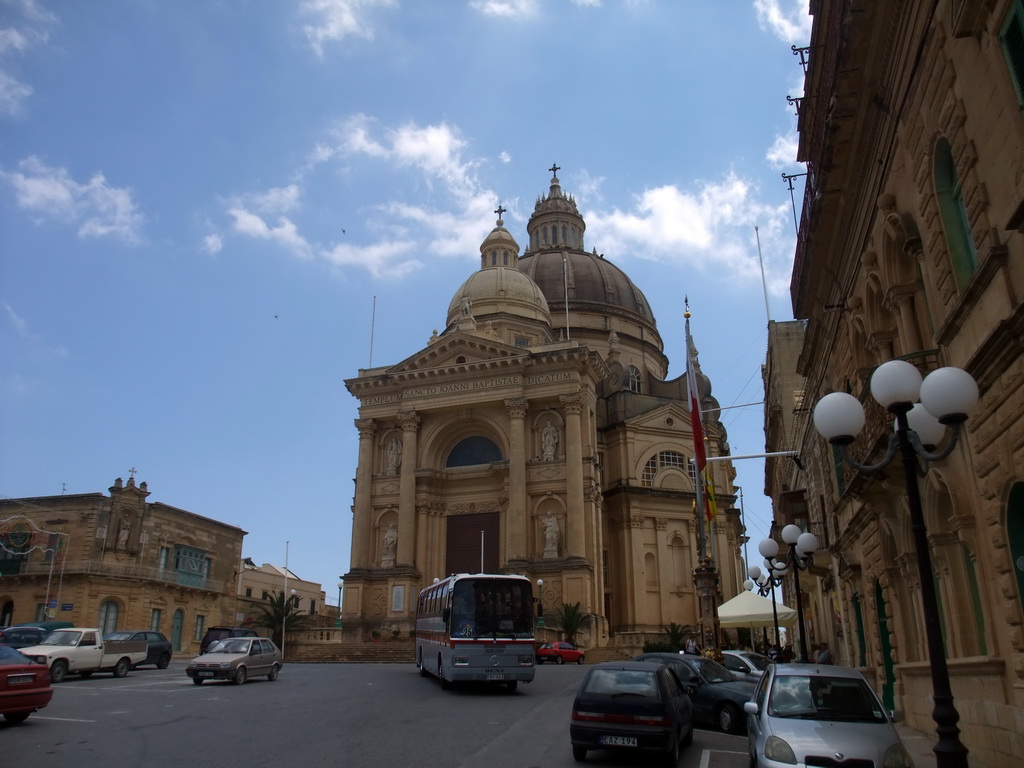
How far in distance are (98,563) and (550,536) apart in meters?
23.8

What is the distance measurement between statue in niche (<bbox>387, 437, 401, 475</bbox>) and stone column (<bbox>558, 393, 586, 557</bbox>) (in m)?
9.79

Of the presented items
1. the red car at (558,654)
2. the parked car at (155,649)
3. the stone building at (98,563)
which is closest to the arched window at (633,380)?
the red car at (558,654)

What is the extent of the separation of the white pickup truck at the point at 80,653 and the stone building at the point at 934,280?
19.6 metres

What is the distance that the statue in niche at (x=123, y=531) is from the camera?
150 feet

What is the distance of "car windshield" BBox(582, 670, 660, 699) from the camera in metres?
11.1

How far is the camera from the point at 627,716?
1088 cm

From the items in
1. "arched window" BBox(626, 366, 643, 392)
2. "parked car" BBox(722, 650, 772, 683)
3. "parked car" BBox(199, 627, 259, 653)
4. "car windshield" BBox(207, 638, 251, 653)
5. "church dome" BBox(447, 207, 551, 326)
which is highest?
"church dome" BBox(447, 207, 551, 326)

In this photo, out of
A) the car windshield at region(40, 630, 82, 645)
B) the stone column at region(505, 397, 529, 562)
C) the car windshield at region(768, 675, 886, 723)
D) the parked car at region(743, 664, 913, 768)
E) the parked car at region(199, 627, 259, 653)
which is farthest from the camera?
the stone column at region(505, 397, 529, 562)

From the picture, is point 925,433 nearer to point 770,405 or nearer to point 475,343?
point 770,405

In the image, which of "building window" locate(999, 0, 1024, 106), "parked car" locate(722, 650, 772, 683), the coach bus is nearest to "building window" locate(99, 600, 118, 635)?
the coach bus

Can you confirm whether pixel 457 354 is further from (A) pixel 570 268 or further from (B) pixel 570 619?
(A) pixel 570 268

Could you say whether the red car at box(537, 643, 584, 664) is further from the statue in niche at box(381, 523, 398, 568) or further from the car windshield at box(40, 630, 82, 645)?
the car windshield at box(40, 630, 82, 645)

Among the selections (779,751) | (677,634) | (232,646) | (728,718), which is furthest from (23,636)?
(677,634)

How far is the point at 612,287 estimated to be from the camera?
67125 mm
